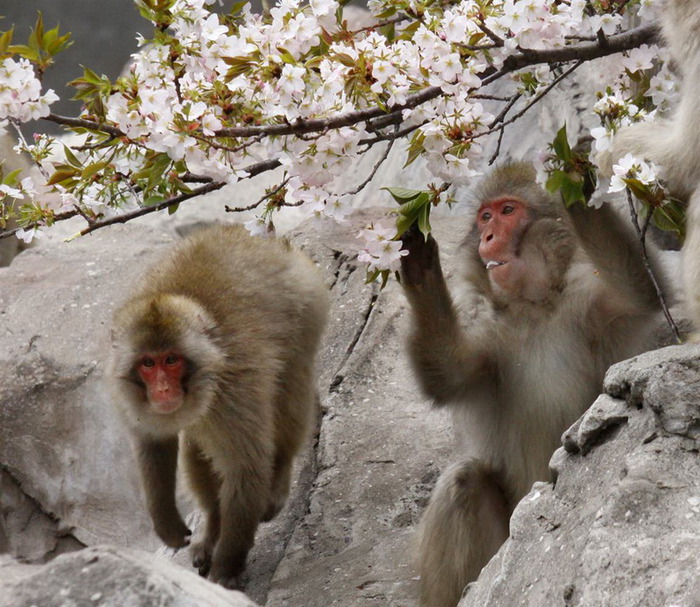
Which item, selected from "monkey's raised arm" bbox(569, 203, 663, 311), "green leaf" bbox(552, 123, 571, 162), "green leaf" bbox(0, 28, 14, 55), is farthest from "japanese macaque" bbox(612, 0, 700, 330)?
"green leaf" bbox(0, 28, 14, 55)

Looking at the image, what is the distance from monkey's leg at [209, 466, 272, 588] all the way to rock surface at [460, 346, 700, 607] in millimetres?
1831

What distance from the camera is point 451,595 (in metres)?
3.89

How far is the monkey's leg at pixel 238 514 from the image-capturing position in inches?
185

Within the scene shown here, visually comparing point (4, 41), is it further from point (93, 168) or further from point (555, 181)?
point (555, 181)

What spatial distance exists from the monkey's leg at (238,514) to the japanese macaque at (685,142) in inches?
85.2

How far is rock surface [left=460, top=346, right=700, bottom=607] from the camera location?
7.82 feet

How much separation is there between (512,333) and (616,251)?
492mm

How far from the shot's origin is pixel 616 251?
3760mm

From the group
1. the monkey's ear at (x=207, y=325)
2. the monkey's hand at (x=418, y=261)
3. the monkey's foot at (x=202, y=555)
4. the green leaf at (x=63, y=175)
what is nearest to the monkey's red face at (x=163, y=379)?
the monkey's ear at (x=207, y=325)

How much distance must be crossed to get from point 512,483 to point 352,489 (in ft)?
4.34

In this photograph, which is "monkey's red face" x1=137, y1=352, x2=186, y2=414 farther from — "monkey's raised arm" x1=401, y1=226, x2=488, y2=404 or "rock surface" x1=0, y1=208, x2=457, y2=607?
"monkey's raised arm" x1=401, y1=226, x2=488, y2=404

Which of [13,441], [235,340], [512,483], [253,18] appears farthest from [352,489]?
[13,441]

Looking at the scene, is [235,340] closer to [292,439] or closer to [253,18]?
[292,439]

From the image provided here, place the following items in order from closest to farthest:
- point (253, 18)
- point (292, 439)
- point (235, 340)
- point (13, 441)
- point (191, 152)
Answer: point (191, 152) < point (253, 18) < point (235, 340) < point (292, 439) < point (13, 441)
